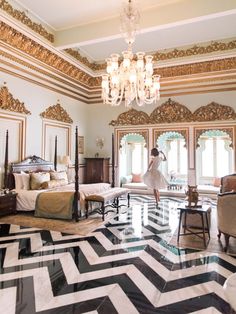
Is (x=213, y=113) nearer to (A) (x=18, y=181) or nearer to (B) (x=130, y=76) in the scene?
(B) (x=130, y=76)

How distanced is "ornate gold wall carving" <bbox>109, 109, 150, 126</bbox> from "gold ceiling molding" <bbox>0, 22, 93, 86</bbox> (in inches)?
69.8

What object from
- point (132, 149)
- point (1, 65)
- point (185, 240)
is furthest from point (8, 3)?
point (132, 149)

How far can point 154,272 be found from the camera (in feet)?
8.69

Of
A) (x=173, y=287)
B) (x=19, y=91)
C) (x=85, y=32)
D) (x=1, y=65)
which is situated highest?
(x=85, y=32)

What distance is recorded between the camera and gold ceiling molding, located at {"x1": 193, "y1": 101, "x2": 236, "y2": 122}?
6852 millimetres

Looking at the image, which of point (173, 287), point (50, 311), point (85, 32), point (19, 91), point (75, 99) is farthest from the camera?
point (75, 99)

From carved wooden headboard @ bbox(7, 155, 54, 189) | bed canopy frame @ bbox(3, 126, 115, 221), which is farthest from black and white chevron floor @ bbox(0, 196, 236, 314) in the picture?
carved wooden headboard @ bbox(7, 155, 54, 189)

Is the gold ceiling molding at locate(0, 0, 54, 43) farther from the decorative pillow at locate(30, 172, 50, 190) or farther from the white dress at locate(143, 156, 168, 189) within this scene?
the white dress at locate(143, 156, 168, 189)

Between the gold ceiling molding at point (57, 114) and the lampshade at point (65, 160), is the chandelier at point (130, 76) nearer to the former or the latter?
the gold ceiling molding at point (57, 114)

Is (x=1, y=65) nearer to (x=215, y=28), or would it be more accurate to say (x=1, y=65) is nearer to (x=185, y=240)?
(x=215, y=28)

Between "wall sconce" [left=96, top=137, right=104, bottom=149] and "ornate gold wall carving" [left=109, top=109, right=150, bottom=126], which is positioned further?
"wall sconce" [left=96, top=137, right=104, bottom=149]

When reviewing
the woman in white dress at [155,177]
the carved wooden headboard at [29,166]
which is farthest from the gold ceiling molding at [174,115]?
the carved wooden headboard at [29,166]

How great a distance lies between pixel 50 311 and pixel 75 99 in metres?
6.83

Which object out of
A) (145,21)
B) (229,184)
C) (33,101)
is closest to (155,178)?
(229,184)
